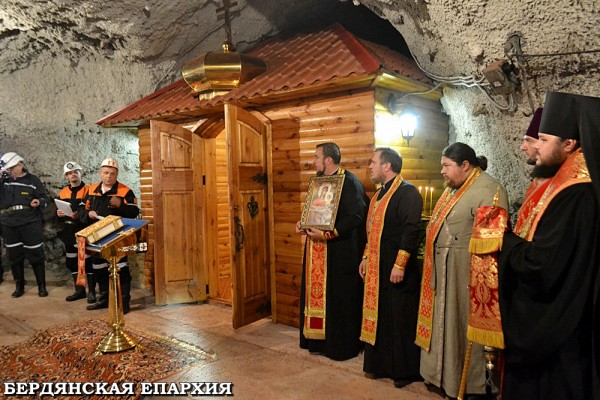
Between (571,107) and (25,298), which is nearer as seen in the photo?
(571,107)

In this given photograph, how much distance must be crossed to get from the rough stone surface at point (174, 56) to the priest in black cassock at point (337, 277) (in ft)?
5.74

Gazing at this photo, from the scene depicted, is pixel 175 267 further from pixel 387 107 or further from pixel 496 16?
pixel 496 16

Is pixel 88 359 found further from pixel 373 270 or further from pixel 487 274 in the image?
pixel 487 274

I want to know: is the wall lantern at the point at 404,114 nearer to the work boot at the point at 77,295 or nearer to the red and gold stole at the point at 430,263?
the red and gold stole at the point at 430,263

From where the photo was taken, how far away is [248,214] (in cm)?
556

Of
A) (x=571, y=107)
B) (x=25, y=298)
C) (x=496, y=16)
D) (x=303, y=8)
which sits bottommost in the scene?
(x=25, y=298)

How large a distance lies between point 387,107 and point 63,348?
180 inches

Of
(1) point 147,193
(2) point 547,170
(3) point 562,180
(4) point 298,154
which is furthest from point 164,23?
(3) point 562,180

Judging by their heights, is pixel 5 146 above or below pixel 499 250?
above

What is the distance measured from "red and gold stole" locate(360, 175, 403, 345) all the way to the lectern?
235 centimetres

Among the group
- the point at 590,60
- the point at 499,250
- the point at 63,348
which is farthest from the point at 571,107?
the point at 63,348

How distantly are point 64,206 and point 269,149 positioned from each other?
10.7 ft

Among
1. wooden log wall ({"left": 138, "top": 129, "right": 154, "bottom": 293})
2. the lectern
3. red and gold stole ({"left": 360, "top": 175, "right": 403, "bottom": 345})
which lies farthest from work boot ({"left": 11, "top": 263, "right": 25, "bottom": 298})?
red and gold stole ({"left": 360, "top": 175, "right": 403, "bottom": 345})

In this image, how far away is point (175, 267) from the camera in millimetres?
6828
